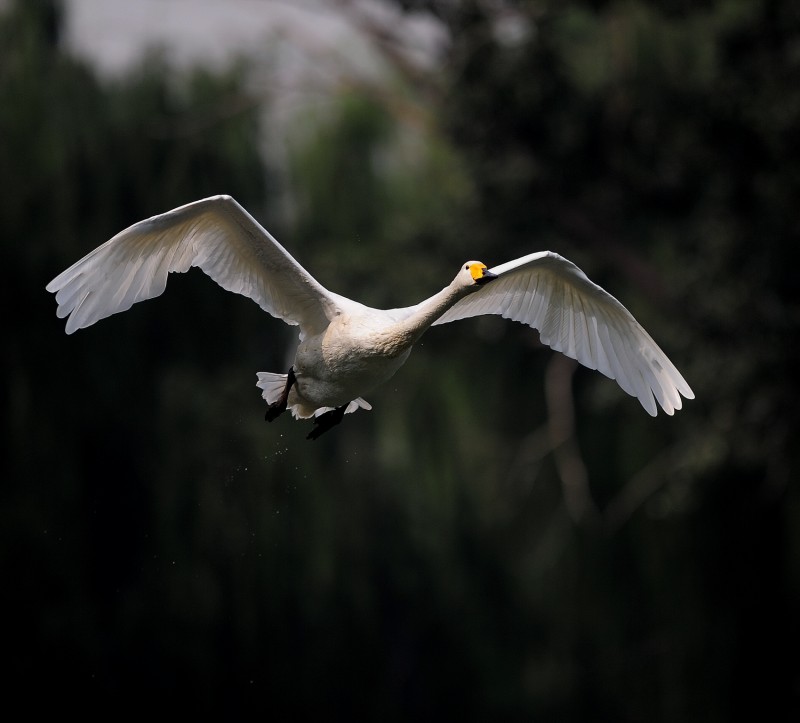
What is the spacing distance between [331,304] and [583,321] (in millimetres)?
1226

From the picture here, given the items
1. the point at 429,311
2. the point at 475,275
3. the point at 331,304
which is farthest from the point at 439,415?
the point at 475,275

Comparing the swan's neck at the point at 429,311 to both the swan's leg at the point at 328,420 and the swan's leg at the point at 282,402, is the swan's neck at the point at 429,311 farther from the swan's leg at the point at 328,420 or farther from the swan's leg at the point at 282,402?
the swan's leg at the point at 328,420

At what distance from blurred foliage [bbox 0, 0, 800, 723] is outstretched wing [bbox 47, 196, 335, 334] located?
602cm

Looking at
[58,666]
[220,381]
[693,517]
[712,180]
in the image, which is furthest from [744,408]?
[58,666]

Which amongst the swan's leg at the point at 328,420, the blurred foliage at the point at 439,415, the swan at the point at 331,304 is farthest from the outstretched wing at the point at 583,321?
the blurred foliage at the point at 439,415

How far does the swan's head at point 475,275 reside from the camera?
6449 millimetres

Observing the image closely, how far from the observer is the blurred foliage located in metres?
13.1

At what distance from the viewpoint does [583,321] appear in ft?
24.0

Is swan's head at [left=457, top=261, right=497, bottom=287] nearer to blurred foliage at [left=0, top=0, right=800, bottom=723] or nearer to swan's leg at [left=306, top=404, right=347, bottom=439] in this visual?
swan's leg at [left=306, top=404, right=347, bottom=439]

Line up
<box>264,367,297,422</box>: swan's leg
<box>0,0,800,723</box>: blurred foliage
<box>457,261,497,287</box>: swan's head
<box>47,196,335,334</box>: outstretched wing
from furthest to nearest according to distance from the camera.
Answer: <box>0,0,800,723</box>: blurred foliage → <box>264,367,297,422</box>: swan's leg → <box>47,196,335,334</box>: outstretched wing → <box>457,261,497,287</box>: swan's head

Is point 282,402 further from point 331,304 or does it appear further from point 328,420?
point 331,304

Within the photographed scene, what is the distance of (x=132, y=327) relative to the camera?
1353 centimetres

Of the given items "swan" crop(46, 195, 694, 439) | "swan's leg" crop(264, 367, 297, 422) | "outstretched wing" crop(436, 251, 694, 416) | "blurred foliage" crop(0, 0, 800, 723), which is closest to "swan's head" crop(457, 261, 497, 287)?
"swan" crop(46, 195, 694, 439)

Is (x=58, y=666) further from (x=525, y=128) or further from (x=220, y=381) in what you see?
(x=525, y=128)
